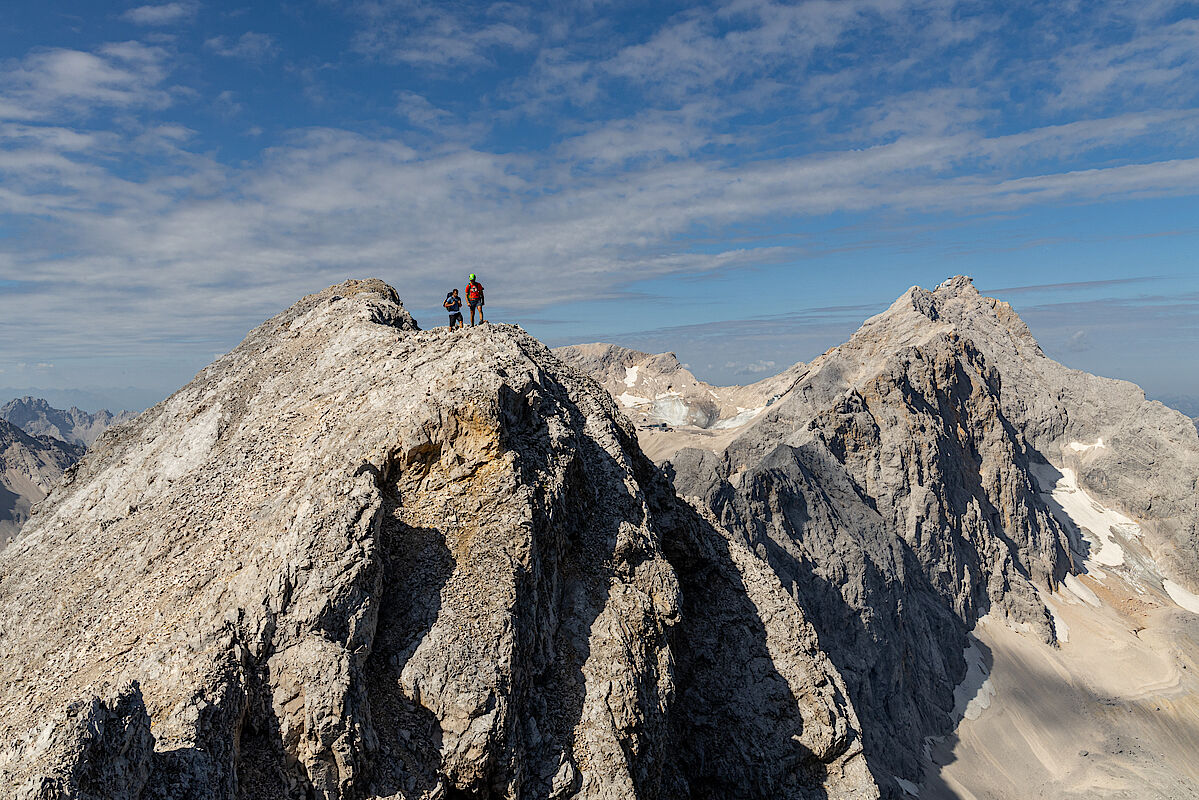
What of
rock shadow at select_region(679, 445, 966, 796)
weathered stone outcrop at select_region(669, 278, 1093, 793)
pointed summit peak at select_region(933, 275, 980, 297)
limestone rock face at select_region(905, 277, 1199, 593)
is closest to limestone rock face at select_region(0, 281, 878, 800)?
weathered stone outcrop at select_region(669, 278, 1093, 793)

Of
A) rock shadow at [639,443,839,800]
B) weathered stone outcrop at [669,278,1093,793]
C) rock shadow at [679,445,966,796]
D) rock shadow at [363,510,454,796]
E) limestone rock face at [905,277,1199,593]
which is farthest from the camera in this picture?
limestone rock face at [905,277,1199,593]

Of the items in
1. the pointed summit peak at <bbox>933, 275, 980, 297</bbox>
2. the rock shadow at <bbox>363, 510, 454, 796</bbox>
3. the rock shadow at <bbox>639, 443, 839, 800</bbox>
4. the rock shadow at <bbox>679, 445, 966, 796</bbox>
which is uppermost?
the pointed summit peak at <bbox>933, 275, 980, 297</bbox>

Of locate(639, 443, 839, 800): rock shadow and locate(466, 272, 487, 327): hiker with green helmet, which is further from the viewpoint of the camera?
locate(466, 272, 487, 327): hiker with green helmet

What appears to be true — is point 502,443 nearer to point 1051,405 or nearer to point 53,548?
point 53,548

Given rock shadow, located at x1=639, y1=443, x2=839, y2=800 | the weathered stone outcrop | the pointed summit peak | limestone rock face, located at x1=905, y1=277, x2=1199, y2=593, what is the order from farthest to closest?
1. the pointed summit peak
2. limestone rock face, located at x1=905, y1=277, x2=1199, y2=593
3. the weathered stone outcrop
4. rock shadow, located at x1=639, y1=443, x2=839, y2=800

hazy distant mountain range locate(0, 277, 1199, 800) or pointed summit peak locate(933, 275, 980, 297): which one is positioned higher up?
pointed summit peak locate(933, 275, 980, 297)

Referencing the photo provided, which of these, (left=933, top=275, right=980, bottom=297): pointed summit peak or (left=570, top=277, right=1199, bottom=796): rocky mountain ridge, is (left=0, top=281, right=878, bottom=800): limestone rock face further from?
(left=933, top=275, right=980, bottom=297): pointed summit peak

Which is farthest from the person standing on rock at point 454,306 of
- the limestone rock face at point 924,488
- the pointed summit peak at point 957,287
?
the pointed summit peak at point 957,287
